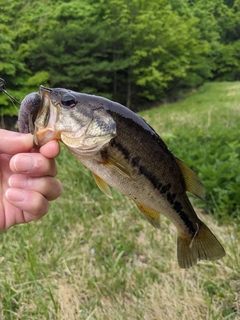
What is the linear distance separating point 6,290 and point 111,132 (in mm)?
2112

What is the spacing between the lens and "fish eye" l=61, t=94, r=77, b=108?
1416 millimetres

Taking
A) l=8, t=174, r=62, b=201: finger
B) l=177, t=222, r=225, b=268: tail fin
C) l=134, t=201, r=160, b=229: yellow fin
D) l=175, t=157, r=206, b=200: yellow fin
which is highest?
l=175, t=157, r=206, b=200: yellow fin

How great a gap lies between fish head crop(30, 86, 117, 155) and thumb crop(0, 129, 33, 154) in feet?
0.48

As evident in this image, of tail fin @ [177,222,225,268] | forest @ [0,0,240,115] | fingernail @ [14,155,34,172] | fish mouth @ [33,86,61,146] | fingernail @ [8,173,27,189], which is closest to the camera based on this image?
fish mouth @ [33,86,61,146]

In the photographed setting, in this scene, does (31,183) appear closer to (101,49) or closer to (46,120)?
(46,120)

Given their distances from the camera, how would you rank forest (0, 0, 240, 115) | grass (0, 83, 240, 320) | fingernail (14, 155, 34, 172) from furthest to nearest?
1. forest (0, 0, 240, 115)
2. grass (0, 83, 240, 320)
3. fingernail (14, 155, 34, 172)

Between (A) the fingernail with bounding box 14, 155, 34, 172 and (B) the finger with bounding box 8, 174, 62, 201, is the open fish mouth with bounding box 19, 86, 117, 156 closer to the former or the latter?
(A) the fingernail with bounding box 14, 155, 34, 172

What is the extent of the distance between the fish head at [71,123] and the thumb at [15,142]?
15 centimetres

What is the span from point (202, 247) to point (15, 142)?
0.95 meters

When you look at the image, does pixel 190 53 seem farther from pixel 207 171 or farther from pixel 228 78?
pixel 207 171

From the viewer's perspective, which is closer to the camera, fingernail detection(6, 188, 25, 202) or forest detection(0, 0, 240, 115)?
fingernail detection(6, 188, 25, 202)

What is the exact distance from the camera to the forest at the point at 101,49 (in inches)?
909

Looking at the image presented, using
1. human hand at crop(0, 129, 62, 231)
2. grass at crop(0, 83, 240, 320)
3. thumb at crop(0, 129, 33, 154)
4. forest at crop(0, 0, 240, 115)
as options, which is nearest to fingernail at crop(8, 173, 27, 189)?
human hand at crop(0, 129, 62, 231)

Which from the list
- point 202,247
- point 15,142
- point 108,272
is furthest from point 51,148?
point 108,272
